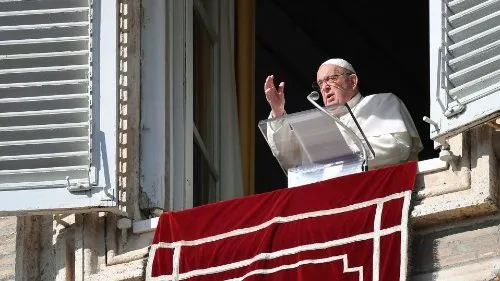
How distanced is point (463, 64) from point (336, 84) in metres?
1.18

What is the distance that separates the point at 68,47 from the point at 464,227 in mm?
1957

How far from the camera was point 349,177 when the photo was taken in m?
9.02

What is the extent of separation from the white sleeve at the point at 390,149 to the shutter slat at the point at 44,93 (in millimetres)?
1172

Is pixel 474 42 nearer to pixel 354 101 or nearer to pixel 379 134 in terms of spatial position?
pixel 379 134

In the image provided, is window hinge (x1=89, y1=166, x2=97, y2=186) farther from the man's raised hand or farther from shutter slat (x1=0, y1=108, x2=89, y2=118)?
the man's raised hand

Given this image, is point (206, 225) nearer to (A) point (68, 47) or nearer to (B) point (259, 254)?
(B) point (259, 254)

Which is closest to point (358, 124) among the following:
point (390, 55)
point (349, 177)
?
point (349, 177)

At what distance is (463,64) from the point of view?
889 centimetres

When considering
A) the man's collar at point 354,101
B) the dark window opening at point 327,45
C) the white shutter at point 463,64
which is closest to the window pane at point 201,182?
the man's collar at point 354,101

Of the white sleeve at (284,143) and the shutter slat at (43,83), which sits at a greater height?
the shutter slat at (43,83)

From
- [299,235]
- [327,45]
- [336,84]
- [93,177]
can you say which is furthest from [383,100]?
[327,45]

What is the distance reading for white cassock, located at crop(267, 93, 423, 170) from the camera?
30.9ft

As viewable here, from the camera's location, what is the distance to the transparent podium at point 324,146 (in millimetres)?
9219

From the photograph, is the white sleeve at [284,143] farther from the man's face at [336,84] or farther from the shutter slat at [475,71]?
the shutter slat at [475,71]
